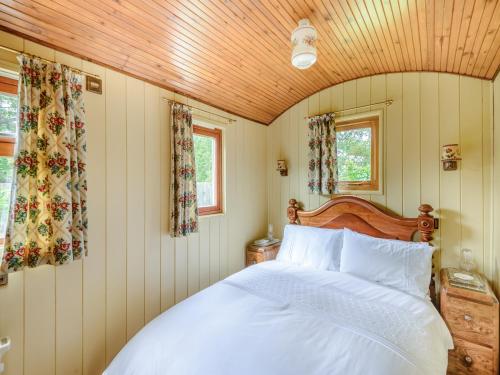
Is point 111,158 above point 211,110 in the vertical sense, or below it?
below

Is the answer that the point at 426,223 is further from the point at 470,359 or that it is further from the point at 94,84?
the point at 94,84

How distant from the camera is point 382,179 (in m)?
2.50

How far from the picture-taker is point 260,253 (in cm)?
293

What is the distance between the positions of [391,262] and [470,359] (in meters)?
0.75

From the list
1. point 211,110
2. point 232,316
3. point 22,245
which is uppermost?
point 211,110

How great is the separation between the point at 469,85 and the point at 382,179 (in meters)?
1.04

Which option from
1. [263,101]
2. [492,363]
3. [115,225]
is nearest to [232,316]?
[115,225]

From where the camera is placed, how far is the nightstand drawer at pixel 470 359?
165cm

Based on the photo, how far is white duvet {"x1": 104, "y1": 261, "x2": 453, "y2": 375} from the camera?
1.10 metres

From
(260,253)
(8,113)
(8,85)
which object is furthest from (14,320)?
(260,253)

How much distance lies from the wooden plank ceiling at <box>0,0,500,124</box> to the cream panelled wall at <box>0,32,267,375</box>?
0.22 meters

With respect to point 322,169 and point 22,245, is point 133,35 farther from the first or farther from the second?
point 322,169

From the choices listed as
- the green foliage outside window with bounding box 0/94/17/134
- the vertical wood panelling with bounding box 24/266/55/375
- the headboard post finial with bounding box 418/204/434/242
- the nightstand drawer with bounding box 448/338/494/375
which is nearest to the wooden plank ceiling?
the green foliage outside window with bounding box 0/94/17/134

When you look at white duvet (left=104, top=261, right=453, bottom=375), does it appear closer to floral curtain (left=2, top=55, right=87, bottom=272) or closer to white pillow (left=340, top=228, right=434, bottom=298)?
white pillow (left=340, top=228, right=434, bottom=298)
